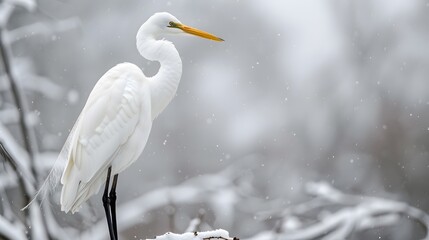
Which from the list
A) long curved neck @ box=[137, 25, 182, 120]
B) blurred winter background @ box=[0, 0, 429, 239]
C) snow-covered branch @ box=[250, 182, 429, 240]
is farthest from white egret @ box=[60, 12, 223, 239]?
blurred winter background @ box=[0, 0, 429, 239]

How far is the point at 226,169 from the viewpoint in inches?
260

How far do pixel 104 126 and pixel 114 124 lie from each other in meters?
A: 0.03

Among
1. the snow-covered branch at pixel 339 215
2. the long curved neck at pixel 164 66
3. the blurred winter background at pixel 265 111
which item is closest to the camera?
the long curved neck at pixel 164 66

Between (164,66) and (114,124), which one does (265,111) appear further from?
(114,124)

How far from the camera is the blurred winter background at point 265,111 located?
579 centimetres

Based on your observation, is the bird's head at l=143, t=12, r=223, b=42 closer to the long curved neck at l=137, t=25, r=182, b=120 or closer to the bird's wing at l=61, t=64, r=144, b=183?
the long curved neck at l=137, t=25, r=182, b=120

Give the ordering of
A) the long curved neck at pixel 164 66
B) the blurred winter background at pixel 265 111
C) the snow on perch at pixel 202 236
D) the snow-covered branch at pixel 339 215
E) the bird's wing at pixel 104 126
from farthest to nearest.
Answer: the blurred winter background at pixel 265 111
the snow-covered branch at pixel 339 215
the long curved neck at pixel 164 66
the bird's wing at pixel 104 126
the snow on perch at pixel 202 236

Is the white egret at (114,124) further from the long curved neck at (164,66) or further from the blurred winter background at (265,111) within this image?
the blurred winter background at (265,111)

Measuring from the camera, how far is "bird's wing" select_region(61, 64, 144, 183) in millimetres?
2189

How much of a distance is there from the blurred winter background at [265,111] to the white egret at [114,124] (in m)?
2.95

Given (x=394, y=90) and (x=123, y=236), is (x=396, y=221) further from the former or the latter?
(x=123, y=236)


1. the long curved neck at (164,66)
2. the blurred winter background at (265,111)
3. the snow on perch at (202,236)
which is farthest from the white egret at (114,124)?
the blurred winter background at (265,111)

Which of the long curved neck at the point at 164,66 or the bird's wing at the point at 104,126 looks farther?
the long curved neck at the point at 164,66

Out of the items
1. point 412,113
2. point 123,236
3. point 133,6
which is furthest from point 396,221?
point 133,6
